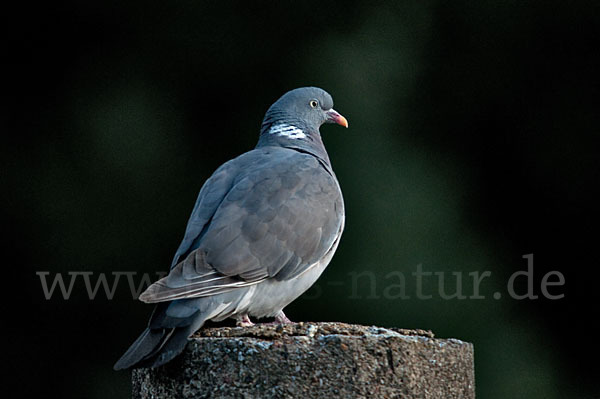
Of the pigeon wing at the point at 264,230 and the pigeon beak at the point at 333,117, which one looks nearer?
the pigeon wing at the point at 264,230

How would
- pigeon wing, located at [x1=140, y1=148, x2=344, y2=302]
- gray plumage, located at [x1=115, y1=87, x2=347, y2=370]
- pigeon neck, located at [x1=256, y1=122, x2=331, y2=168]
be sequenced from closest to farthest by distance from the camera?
gray plumage, located at [x1=115, y1=87, x2=347, y2=370], pigeon wing, located at [x1=140, y1=148, x2=344, y2=302], pigeon neck, located at [x1=256, y1=122, x2=331, y2=168]

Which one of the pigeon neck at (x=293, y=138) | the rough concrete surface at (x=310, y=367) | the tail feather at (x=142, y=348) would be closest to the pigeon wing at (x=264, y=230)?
Result: the tail feather at (x=142, y=348)

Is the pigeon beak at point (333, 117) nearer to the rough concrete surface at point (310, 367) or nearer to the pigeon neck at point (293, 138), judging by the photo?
the pigeon neck at point (293, 138)

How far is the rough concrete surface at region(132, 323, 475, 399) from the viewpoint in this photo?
7.80 feet

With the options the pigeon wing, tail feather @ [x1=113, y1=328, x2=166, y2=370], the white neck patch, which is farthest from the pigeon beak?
tail feather @ [x1=113, y1=328, x2=166, y2=370]

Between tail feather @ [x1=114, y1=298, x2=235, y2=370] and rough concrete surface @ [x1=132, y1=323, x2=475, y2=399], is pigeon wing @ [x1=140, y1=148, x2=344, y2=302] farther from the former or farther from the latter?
rough concrete surface @ [x1=132, y1=323, x2=475, y2=399]

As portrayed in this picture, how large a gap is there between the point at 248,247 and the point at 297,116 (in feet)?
4.69

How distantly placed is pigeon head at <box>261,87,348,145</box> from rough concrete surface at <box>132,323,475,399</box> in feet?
6.12

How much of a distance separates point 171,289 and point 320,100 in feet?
6.85

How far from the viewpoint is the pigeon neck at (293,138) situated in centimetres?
416

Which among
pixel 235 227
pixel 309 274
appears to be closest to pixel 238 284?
pixel 235 227

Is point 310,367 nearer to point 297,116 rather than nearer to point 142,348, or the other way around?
point 142,348

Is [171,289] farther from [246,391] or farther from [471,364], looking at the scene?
[471,364]

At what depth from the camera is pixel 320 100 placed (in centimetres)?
459
